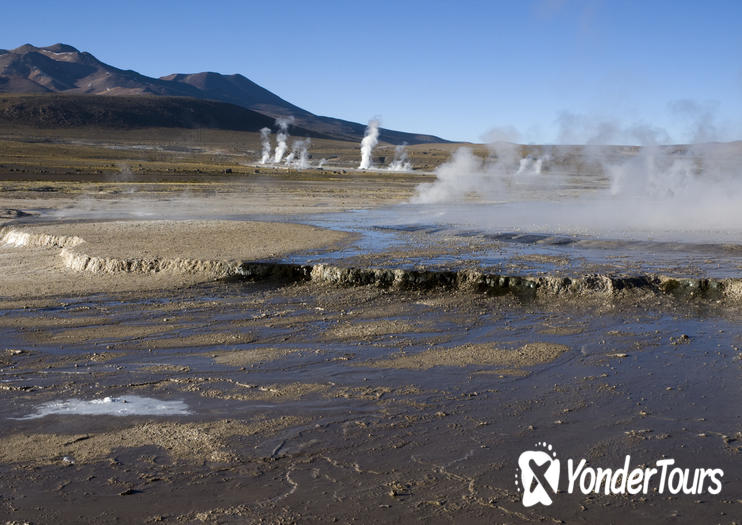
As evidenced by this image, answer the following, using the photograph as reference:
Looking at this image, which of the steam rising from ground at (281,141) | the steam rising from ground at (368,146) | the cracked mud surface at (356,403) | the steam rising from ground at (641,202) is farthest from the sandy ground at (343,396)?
the steam rising from ground at (281,141)

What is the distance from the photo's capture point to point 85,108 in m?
133

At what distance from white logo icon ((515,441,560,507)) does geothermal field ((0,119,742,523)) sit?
1.9 inches

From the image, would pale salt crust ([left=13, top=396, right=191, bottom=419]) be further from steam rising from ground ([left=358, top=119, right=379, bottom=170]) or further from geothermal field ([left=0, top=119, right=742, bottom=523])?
steam rising from ground ([left=358, top=119, right=379, bottom=170])

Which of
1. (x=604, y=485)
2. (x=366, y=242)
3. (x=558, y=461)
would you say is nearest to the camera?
(x=604, y=485)

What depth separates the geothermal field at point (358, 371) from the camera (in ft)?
17.7

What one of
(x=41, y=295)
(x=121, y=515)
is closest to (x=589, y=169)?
(x=41, y=295)

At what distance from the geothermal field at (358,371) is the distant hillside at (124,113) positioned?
115 m

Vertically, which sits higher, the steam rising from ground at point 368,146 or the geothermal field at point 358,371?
the steam rising from ground at point 368,146

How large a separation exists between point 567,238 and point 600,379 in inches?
400

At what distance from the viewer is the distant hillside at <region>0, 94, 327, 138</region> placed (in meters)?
122

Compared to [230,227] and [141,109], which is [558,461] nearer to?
[230,227]

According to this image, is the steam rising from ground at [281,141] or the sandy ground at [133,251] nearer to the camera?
the sandy ground at [133,251]

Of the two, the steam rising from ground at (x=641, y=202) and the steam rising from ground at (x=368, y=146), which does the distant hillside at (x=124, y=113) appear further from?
the steam rising from ground at (x=641, y=202)

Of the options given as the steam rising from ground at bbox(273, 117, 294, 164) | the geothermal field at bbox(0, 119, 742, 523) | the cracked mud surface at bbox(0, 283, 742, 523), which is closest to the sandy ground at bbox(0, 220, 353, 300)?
the geothermal field at bbox(0, 119, 742, 523)
